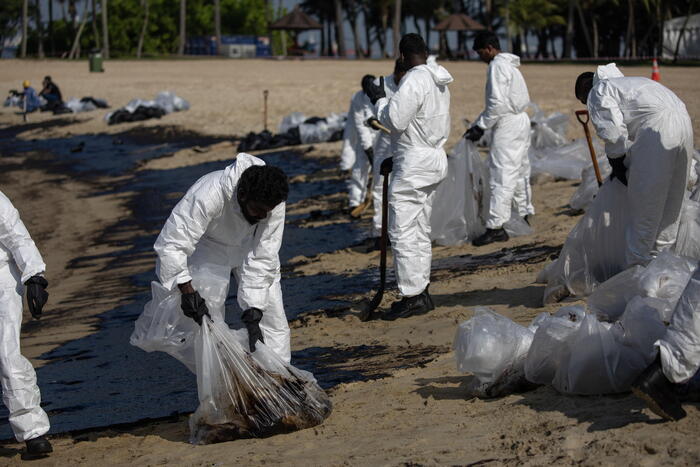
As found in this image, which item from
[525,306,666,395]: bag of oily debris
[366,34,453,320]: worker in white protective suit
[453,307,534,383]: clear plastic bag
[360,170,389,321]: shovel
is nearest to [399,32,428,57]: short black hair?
[366,34,453,320]: worker in white protective suit

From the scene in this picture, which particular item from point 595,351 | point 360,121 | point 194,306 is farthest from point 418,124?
point 360,121

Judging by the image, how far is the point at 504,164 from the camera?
9609 mm

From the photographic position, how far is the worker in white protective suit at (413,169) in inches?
289

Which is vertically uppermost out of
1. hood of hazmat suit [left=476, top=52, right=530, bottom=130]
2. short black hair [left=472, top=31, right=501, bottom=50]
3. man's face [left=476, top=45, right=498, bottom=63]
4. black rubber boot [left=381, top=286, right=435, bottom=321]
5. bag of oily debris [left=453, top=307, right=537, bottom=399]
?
short black hair [left=472, top=31, right=501, bottom=50]

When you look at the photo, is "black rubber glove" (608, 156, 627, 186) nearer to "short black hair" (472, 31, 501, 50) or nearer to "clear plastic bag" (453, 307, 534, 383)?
"clear plastic bag" (453, 307, 534, 383)

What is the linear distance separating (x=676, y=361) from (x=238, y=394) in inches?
79.7

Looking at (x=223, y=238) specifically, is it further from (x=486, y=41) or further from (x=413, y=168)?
(x=486, y=41)

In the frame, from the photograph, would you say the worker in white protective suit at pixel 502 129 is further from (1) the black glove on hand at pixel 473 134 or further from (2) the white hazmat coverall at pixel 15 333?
(2) the white hazmat coverall at pixel 15 333

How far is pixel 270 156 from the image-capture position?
17.9 metres

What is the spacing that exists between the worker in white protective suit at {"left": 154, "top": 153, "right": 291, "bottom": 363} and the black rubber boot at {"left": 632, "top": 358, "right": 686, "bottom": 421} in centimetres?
183

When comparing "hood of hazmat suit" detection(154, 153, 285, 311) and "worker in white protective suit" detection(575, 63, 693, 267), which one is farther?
"worker in white protective suit" detection(575, 63, 693, 267)

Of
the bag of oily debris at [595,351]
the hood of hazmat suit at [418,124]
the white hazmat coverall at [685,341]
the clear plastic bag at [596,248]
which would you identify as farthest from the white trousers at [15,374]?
the clear plastic bag at [596,248]

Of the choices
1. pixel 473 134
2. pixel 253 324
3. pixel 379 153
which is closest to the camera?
pixel 253 324

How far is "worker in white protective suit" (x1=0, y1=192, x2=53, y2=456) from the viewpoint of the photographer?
4988mm
